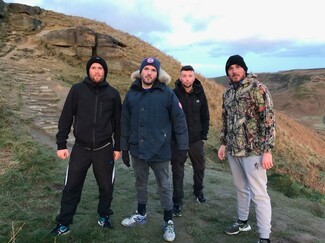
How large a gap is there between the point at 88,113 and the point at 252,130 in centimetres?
195

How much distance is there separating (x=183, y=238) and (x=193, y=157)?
137 cm

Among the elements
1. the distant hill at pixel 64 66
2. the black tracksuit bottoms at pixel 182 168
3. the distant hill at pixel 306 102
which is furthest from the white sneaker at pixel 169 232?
the distant hill at pixel 306 102

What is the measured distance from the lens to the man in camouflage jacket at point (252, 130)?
161 inches

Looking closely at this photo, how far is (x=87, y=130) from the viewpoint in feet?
14.2

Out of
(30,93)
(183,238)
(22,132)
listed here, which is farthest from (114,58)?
Result: (183,238)

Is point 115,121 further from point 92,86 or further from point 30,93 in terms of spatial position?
point 30,93

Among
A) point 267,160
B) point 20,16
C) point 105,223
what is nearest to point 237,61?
Answer: point 267,160

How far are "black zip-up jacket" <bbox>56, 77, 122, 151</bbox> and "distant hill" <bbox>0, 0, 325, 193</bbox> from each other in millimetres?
5224

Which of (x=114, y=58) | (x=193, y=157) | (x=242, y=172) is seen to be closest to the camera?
(x=242, y=172)

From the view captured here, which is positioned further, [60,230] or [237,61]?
[60,230]

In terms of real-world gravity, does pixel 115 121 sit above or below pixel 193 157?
above

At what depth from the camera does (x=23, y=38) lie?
18703 mm

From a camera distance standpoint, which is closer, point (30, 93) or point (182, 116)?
point (182, 116)

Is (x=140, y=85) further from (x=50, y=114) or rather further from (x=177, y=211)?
(x=50, y=114)
